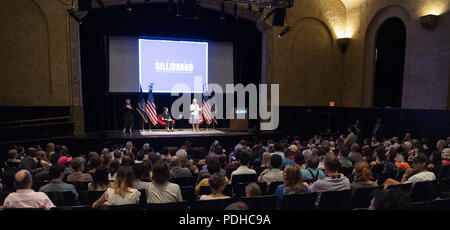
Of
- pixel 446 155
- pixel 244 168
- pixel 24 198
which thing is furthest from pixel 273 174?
pixel 446 155

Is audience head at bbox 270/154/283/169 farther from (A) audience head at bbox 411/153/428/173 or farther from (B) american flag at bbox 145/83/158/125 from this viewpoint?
(B) american flag at bbox 145/83/158/125

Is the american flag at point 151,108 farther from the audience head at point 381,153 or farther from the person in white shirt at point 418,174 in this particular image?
the person in white shirt at point 418,174

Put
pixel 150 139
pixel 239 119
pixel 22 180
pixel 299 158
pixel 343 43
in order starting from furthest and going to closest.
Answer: pixel 343 43 < pixel 239 119 < pixel 150 139 < pixel 299 158 < pixel 22 180

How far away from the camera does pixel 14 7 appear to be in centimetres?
860

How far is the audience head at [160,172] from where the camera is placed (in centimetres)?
283

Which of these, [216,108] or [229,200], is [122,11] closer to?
[216,108]

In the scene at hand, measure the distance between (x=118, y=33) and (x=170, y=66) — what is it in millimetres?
2142

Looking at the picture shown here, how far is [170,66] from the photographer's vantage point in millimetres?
10766

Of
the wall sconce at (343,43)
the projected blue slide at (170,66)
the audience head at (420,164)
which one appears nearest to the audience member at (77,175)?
the audience head at (420,164)

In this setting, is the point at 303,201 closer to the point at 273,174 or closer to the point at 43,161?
the point at 273,174

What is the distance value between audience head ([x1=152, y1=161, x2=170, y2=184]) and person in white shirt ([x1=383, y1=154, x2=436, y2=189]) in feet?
8.26

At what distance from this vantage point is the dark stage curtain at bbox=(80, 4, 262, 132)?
10.3 m

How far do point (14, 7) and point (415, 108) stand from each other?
1249 centimetres
